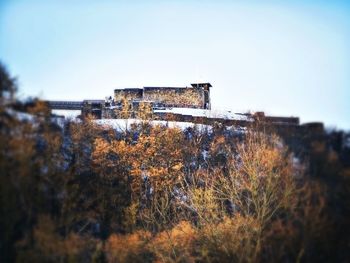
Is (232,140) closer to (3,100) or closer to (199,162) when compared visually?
(199,162)

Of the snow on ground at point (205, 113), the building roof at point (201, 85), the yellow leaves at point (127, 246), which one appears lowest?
the yellow leaves at point (127, 246)

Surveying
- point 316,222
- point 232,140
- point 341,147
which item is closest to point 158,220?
point 232,140

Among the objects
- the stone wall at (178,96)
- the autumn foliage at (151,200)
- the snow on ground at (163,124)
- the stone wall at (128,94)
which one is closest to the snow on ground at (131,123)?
the snow on ground at (163,124)

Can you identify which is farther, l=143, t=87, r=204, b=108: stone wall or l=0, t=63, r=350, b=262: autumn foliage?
l=143, t=87, r=204, b=108: stone wall

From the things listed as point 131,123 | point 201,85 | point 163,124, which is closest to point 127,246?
point 131,123

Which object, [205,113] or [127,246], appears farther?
[205,113]

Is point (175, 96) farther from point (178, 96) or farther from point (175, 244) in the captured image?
point (175, 244)

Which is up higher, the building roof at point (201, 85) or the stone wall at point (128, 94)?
the building roof at point (201, 85)

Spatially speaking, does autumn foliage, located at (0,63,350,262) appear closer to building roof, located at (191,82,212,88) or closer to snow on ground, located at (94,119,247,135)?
snow on ground, located at (94,119,247,135)

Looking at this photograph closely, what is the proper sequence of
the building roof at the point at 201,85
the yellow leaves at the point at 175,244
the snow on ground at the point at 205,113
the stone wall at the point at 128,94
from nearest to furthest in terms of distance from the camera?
the yellow leaves at the point at 175,244 < the snow on ground at the point at 205,113 < the stone wall at the point at 128,94 < the building roof at the point at 201,85

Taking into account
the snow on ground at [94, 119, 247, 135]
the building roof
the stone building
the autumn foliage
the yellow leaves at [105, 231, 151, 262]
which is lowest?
the yellow leaves at [105, 231, 151, 262]

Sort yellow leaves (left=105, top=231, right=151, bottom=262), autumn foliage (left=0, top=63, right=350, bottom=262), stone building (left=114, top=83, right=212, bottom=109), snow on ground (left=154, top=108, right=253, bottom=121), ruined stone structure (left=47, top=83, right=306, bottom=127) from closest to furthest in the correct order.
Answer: autumn foliage (left=0, top=63, right=350, bottom=262) → yellow leaves (left=105, top=231, right=151, bottom=262) → ruined stone structure (left=47, top=83, right=306, bottom=127) → snow on ground (left=154, top=108, right=253, bottom=121) → stone building (left=114, top=83, right=212, bottom=109)

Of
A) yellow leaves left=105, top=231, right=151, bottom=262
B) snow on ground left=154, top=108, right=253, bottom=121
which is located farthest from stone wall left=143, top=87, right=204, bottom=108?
yellow leaves left=105, top=231, right=151, bottom=262

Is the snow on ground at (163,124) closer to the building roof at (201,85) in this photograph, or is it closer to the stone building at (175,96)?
the stone building at (175,96)
